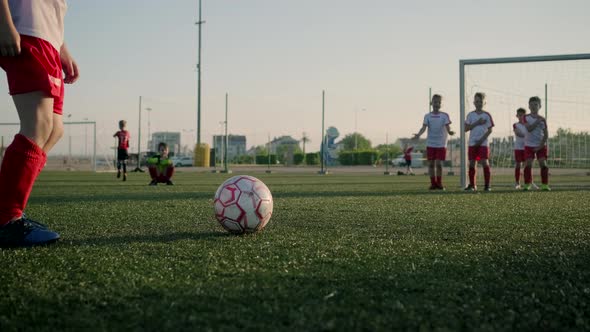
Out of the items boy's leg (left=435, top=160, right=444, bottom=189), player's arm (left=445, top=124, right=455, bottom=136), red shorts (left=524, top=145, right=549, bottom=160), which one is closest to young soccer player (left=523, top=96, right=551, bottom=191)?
red shorts (left=524, top=145, right=549, bottom=160)

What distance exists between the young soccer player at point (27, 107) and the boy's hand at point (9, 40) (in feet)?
0.07

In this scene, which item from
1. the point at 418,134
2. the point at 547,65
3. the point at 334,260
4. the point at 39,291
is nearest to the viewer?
the point at 39,291

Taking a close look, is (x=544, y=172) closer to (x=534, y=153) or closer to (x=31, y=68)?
(x=534, y=153)

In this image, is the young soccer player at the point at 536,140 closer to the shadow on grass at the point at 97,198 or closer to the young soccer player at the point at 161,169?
the shadow on grass at the point at 97,198

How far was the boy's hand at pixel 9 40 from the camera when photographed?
112 inches

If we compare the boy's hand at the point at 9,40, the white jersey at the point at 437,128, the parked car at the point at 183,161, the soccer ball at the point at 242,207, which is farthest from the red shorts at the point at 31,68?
the parked car at the point at 183,161

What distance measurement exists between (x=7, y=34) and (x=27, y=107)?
1.42ft

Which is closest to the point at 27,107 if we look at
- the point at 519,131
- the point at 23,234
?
the point at 23,234

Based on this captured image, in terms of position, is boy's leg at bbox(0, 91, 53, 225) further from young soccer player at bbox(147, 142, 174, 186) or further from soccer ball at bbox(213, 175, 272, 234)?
young soccer player at bbox(147, 142, 174, 186)

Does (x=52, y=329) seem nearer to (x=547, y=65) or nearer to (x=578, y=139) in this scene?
(x=547, y=65)

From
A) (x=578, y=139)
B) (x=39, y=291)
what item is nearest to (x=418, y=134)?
(x=578, y=139)

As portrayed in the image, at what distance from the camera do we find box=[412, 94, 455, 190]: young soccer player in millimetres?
11016

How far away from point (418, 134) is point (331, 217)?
6.47 m

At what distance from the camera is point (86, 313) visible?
5.90 ft
